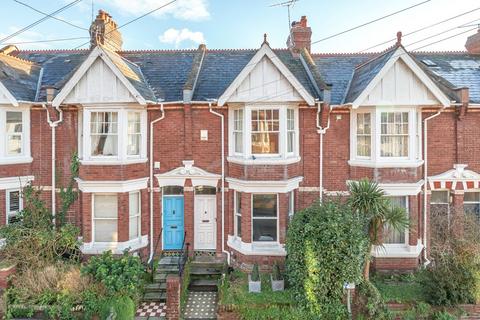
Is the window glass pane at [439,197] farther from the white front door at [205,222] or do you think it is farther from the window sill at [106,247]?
the window sill at [106,247]

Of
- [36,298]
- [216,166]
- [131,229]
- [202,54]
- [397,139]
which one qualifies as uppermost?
[202,54]

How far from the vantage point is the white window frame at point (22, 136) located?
12.9 m

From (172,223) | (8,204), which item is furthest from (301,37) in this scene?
(8,204)

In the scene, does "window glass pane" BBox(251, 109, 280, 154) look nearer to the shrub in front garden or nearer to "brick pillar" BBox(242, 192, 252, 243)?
"brick pillar" BBox(242, 192, 252, 243)

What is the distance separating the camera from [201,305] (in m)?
11.3

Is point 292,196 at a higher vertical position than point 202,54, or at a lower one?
lower

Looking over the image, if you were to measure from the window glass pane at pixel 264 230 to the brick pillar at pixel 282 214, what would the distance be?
26cm

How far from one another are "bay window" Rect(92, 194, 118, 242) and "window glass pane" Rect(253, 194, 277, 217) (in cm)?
548

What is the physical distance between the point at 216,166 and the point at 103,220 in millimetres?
4895

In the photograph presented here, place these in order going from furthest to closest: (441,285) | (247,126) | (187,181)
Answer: (187,181) < (247,126) < (441,285)

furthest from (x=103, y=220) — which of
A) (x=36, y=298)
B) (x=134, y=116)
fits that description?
(x=134, y=116)

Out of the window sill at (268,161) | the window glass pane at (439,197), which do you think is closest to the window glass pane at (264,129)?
the window sill at (268,161)

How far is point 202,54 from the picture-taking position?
16109mm

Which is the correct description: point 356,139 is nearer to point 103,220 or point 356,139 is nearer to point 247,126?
point 247,126
